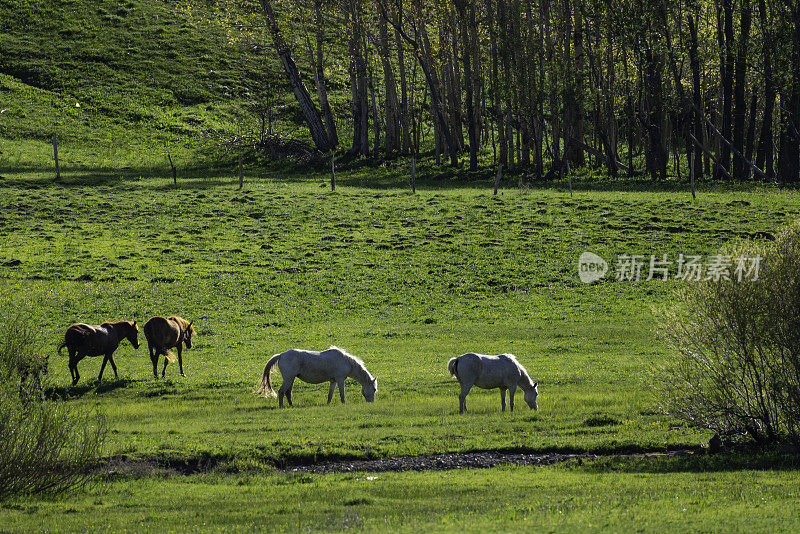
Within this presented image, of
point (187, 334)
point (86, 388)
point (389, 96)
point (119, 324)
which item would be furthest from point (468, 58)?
point (86, 388)

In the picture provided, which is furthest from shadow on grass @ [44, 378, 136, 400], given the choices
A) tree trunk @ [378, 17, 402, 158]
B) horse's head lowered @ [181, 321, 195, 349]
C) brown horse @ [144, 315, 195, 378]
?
tree trunk @ [378, 17, 402, 158]

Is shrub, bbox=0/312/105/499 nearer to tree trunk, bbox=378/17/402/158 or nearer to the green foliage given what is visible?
the green foliage

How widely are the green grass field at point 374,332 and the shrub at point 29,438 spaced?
1.51ft

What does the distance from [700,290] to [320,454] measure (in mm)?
8313

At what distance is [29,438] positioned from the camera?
1457 centimetres

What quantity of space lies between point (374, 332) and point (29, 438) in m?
20.9

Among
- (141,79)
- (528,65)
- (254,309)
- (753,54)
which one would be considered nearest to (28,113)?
(141,79)

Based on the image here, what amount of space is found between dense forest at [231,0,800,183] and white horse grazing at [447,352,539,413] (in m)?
37.1

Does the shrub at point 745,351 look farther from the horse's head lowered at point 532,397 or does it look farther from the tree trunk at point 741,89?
the tree trunk at point 741,89

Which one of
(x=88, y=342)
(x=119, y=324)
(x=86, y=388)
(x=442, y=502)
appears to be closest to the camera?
(x=442, y=502)

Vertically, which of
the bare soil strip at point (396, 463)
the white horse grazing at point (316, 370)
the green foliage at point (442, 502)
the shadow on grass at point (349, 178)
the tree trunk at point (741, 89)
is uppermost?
the tree trunk at point (741, 89)

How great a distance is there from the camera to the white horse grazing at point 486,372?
21703mm

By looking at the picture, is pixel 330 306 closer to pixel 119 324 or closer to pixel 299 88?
pixel 119 324

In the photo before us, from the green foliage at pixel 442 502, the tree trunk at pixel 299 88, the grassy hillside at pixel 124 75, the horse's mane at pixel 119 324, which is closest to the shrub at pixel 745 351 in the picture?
the green foliage at pixel 442 502
